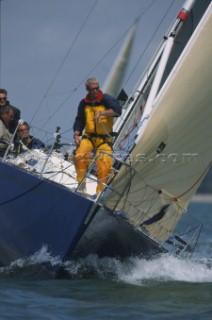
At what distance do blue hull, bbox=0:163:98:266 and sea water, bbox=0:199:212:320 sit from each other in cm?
16

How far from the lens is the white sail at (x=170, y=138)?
34.8 feet

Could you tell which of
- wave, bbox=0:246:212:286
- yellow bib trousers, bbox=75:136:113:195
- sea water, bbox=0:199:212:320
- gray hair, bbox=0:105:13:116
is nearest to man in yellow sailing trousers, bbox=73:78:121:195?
yellow bib trousers, bbox=75:136:113:195

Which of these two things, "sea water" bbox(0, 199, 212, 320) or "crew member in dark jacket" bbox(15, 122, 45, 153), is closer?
"sea water" bbox(0, 199, 212, 320)

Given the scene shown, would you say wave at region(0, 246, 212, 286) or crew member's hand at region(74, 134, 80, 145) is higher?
crew member's hand at region(74, 134, 80, 145)

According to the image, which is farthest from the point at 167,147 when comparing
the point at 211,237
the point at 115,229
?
the point at 211,237

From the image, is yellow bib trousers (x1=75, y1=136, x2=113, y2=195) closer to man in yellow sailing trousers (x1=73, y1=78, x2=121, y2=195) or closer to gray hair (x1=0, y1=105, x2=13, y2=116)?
man in yellow sailing trousers (x1=73, y1=78, x2=121, y2=195)

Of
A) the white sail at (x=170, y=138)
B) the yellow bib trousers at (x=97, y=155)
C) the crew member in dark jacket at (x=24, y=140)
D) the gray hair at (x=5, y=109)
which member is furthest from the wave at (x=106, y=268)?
the gray hair at (x=5, y=109)

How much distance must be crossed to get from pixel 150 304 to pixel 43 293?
3.52ft

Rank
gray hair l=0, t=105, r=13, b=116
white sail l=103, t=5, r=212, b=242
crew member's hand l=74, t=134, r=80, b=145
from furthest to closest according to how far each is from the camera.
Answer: gray hair l=0, t=105, r=13, b=116
crew member's hand l=74, t=134, r=80, b=145
white sail l=103, t=5, r=212, b=242

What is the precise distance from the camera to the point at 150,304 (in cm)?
963

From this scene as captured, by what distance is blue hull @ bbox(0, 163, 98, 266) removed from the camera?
33.6 ft

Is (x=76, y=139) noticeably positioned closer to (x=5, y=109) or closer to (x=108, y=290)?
(x=5, y=109)

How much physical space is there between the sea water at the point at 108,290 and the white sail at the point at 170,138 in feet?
1.85

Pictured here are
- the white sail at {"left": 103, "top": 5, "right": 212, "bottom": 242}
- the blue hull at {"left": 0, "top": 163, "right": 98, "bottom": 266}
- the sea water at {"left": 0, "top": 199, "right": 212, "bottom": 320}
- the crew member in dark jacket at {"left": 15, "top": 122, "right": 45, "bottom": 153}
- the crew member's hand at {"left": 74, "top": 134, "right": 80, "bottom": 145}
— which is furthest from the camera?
the crew member in dark jacket at {"left": 15, "top": 122, "right": 45, "bottom": 153}
